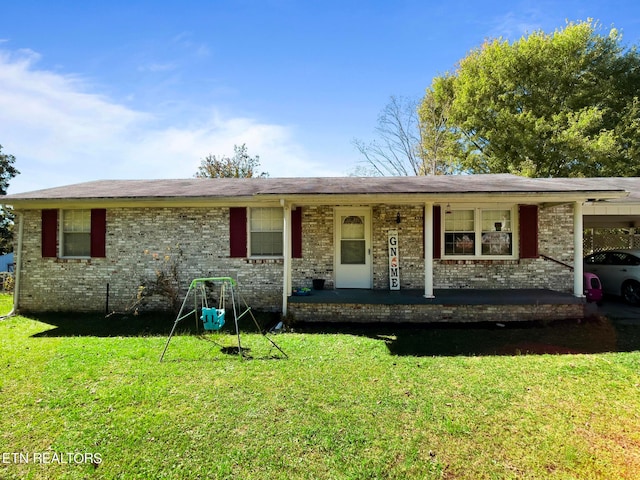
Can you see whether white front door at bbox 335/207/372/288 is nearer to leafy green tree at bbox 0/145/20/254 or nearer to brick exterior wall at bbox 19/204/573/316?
brick exterior wall at bbox 19/204/573/316

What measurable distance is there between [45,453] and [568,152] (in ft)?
75.6

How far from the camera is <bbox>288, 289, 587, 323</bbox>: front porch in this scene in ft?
22.4

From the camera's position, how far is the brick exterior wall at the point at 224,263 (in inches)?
323

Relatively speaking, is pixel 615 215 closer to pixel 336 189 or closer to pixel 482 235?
pixel 482 235

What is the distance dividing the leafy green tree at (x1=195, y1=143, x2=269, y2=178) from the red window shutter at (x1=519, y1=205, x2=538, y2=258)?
883 inches

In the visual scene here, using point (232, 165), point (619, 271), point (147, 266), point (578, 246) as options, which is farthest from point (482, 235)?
point (232, 165)

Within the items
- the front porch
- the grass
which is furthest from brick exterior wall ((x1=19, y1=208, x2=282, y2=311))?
the grass

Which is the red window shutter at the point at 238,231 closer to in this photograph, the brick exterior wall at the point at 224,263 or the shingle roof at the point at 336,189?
the brick exterior wall at the point at 224,263

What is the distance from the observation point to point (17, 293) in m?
8.34

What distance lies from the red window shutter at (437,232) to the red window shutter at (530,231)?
6.66 feet

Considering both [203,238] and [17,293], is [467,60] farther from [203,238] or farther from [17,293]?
[17,293]

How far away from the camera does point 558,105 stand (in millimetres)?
19469

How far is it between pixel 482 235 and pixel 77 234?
1073 cm

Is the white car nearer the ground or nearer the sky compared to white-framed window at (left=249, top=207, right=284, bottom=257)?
nearer the ground
